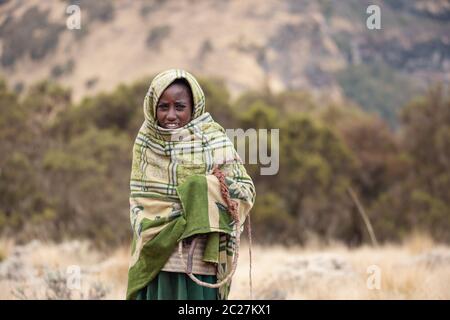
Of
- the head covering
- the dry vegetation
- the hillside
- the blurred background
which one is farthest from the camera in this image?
the hillside

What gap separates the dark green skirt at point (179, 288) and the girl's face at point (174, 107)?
80cm

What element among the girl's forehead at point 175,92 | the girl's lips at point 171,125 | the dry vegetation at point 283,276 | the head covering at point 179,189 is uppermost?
the girl's forehead at point 175,92

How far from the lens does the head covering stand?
371 cm

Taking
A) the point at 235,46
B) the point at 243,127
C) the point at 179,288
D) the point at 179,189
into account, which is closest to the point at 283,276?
the point at 179,288

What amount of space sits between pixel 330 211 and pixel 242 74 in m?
35.5

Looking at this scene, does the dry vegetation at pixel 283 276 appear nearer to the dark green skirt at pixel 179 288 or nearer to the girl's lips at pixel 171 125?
the dark green skirt at pixel 179 288

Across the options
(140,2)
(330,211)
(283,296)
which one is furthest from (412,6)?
(283,296)

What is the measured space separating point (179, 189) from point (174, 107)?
17.9 inches

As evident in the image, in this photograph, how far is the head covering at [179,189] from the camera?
12.2 feet

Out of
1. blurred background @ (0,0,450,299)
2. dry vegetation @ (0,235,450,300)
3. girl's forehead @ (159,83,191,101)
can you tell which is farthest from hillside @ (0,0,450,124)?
girl's forehead @ (159,83,191,101)

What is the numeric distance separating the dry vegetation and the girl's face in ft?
8.87

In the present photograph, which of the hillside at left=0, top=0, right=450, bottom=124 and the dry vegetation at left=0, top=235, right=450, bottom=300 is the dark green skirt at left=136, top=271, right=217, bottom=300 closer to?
the dry vegetation at left=0, top=235, right=450, bottom=300

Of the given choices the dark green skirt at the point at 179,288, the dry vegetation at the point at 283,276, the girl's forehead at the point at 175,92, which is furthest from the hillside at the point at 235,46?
the dark green skirt at the point at 179,288

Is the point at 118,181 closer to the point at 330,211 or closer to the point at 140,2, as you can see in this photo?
the point at 330,211
